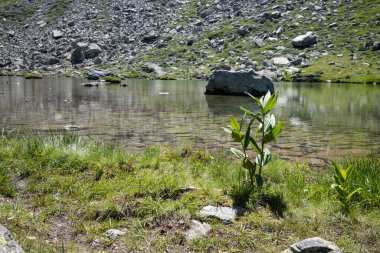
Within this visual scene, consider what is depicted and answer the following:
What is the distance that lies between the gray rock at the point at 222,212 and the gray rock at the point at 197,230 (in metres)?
0.29

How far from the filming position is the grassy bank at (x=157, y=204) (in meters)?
5.68

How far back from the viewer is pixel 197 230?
595 cm

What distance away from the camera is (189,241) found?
222 inches

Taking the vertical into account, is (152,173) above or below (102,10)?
below

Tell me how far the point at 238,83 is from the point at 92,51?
75907 millimetres

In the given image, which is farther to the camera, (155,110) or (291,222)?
(155,110)

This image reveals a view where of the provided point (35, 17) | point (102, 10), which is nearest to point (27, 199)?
point (102, 10)

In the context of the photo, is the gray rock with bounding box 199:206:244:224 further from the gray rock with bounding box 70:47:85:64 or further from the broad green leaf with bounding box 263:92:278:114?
the gray rock with bounding box 70:47:85:64

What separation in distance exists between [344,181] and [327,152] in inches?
305

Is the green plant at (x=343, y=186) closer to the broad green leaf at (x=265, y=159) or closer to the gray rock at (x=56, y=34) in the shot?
the broad green leaf at (x=265, y=159)

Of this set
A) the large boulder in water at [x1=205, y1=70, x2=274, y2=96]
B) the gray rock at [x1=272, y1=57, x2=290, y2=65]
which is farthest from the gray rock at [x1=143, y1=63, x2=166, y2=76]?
the large boulder in water at [x1=205, y1=70, x2=274, y2=96]

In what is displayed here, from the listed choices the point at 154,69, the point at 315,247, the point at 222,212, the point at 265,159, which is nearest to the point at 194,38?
the point at 154,69

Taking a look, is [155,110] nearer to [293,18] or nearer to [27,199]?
[27,199]

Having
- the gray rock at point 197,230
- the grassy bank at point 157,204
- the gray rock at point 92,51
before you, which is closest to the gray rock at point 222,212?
the grassy bank at point 157,204
